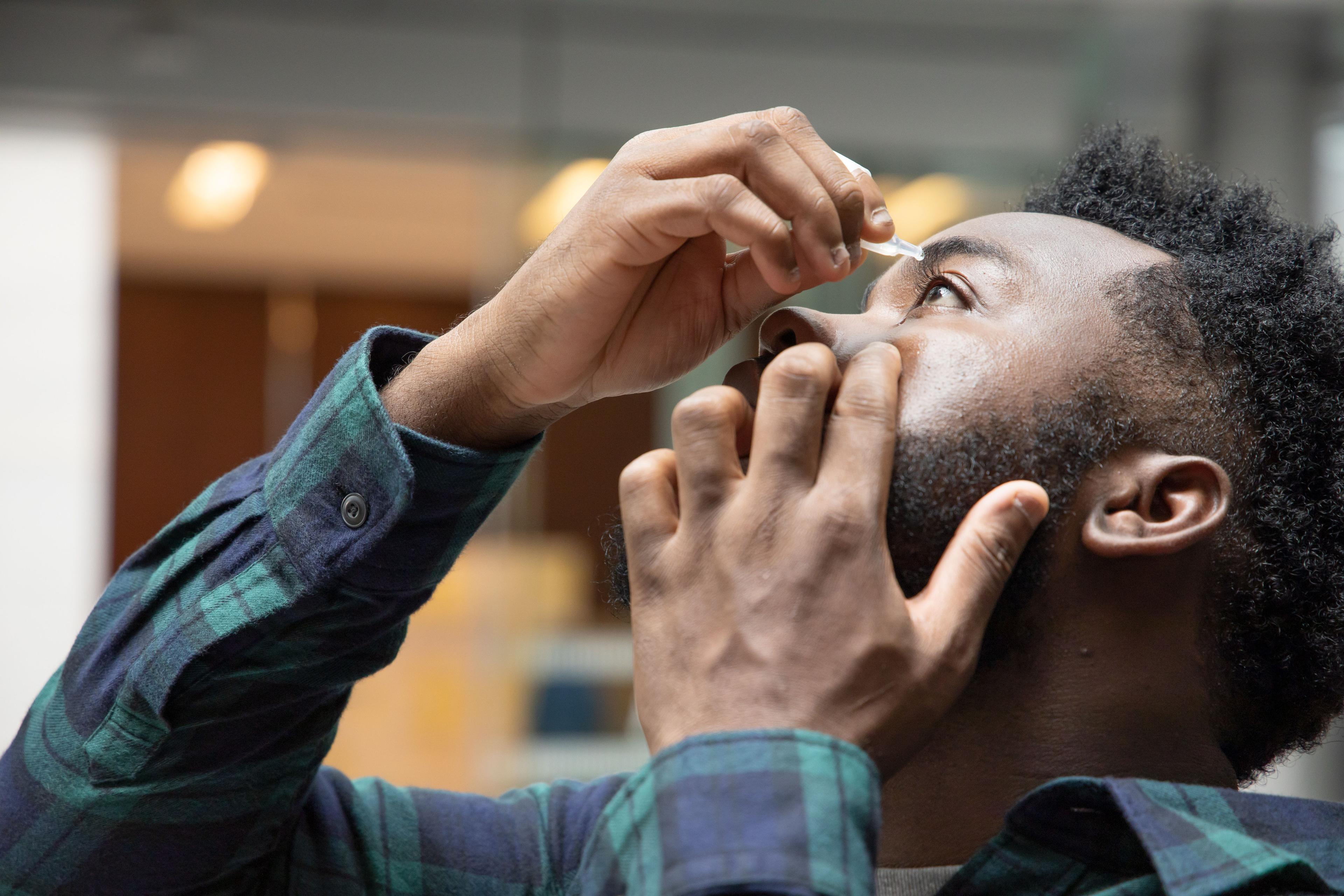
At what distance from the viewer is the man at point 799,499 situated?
1.14 meters

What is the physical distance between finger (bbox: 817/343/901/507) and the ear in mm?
317

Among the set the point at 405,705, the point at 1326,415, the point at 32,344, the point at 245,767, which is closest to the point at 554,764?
the point at 405,705

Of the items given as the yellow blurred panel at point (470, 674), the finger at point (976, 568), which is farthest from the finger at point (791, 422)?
the yellow blurred panel at point (470, 674)

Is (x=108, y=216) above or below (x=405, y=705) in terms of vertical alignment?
above

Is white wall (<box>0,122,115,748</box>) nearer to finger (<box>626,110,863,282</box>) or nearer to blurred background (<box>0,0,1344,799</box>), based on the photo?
blurred background (<box>0,0,1344,799</box>)

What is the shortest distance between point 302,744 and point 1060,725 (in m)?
0.86

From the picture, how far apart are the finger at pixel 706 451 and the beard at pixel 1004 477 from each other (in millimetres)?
246

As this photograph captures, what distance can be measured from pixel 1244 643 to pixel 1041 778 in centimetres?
30

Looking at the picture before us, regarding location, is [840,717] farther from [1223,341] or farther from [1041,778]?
[1223,341]

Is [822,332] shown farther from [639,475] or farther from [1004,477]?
[639,475]

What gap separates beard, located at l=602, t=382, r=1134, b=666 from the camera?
1.30 m

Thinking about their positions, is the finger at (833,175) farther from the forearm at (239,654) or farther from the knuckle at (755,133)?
the forearm at (239,654)

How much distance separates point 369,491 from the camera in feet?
4.50

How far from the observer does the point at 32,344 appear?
4.85 m
